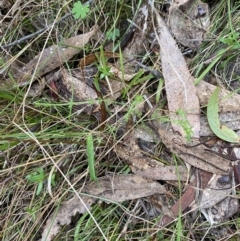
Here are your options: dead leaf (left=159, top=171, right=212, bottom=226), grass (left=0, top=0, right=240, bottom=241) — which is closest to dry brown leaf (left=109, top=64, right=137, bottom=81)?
grass (left=0, top=0, right=240, bottom=241)

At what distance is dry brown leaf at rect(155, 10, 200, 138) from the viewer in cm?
146

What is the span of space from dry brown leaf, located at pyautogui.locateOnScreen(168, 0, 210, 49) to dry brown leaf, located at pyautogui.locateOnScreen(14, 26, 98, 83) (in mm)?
286

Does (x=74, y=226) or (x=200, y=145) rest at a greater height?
(x=200, y=145)

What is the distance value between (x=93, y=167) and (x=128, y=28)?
52cm

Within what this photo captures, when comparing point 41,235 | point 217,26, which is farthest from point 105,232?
point 217,26

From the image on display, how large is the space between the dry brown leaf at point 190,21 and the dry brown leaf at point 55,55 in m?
0.29

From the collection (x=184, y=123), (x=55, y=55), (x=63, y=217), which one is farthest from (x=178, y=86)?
(x=63, y=217)

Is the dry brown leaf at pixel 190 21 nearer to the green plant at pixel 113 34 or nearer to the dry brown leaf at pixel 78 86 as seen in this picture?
the green plant at pixel 113 34

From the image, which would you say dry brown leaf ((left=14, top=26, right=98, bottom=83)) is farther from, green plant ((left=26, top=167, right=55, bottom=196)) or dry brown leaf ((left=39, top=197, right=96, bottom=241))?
dry brown leaf ((left=39, top=197, right=96, bottom=241))

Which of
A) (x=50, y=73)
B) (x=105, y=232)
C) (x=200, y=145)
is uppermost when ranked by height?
(x=50, y=73)

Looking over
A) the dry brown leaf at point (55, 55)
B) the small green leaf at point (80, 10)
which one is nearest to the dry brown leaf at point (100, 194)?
the dry brown leaf at point (55, 55)

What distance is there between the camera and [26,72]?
5.36 feet

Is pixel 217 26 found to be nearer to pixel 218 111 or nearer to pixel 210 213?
pixel 218 111

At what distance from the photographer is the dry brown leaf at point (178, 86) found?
1465 millimetres
